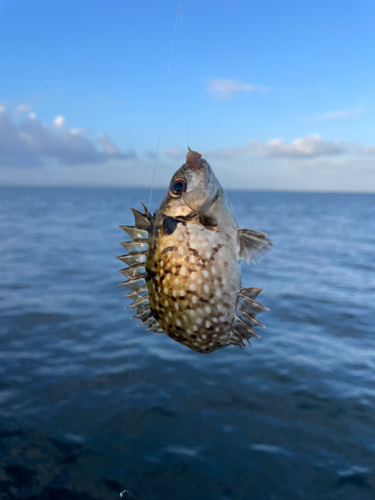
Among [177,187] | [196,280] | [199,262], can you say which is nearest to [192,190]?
[177,187]

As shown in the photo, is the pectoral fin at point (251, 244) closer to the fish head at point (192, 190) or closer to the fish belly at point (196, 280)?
the fish belly at point (196, 280)

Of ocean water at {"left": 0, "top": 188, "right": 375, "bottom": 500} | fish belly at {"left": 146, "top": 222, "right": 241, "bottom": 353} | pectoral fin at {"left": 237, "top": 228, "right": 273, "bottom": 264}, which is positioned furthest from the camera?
ocean water at {"left": 0, "top": 188, "right": 375, "bottom": 500}

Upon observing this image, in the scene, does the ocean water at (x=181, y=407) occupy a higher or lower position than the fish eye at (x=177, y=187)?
lower

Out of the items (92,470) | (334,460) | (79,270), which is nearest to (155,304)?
(92,470)

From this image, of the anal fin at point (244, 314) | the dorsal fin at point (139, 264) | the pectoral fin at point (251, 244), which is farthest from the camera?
the dorsal fin at point (139, 264)

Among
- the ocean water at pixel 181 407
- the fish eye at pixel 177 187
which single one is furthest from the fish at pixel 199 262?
the ocean water at pixel 181 407

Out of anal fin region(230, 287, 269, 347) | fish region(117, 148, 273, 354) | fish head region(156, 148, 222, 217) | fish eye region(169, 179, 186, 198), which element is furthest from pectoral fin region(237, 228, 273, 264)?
fish eye region(169, 179, 186, 198)

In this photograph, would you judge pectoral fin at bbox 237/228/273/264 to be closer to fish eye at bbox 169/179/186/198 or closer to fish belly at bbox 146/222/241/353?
fish belly at bbox 146/222/241/353

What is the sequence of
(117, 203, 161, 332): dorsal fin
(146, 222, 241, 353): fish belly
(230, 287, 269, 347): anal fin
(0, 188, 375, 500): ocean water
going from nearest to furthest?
(146, 222, 241, 353): fish belly < (230, 287, 269, 347): anal fin < (117, 203, 161, 332): dorsal fin < (0, 188, 375, 500): ocean water

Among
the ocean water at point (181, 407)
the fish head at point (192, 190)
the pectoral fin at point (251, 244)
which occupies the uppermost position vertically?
the fish head at point (192, 190)
